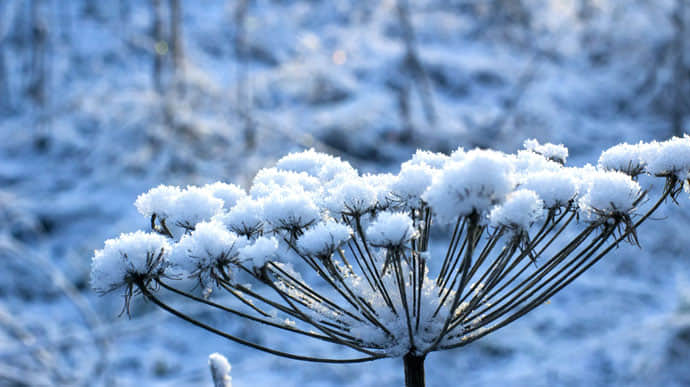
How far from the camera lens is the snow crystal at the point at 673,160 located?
96cm

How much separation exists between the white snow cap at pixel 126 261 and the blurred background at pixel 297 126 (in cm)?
410

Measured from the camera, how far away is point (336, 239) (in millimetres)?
881

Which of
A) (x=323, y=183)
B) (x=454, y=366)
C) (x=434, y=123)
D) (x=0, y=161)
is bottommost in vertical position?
(x=323, y=183)

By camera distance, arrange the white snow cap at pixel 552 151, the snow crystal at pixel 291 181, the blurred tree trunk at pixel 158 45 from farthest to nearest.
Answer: the blurred tree trunk at pixel 158 45 < the white snow cap at pixel 552 151 < the snow crystal at pixel 291 181

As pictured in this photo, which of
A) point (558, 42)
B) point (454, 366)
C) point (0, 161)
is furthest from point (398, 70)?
point (0, 161)

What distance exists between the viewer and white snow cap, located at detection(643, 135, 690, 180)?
96 centimetres

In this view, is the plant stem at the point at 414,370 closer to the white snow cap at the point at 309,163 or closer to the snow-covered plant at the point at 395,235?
the snow-covered plant at the point at 395,235

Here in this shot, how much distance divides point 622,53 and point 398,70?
16.9 feet

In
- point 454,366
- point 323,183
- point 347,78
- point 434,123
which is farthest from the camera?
point 347,78

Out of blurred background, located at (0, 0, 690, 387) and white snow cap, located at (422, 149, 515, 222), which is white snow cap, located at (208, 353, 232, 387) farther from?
blurred background, located at (0, 0, 690, 387)

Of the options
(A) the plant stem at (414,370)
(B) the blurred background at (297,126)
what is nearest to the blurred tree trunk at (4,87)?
(B) the blurred background at (297,126)

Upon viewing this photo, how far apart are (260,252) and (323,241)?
114 mm

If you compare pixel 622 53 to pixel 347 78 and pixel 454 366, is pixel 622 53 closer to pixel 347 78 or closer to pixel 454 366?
pixel 347 78

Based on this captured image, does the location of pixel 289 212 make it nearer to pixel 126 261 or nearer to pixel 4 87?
pixel 126 261
